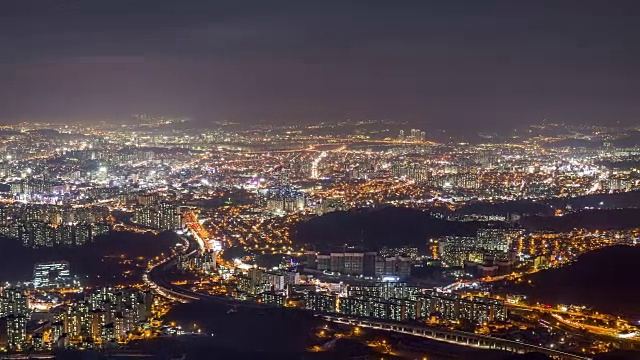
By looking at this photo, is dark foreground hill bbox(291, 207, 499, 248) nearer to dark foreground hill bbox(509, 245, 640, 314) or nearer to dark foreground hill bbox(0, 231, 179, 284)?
dark foreground hill bbox(0, 231, 179, 284)

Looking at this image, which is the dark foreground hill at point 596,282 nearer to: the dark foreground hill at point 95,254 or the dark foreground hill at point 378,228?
the dark foreground hill at point 378,228

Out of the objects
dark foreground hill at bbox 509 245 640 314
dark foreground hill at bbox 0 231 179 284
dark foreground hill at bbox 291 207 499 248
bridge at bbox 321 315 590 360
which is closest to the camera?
bridge at bbox 321 315 590 360

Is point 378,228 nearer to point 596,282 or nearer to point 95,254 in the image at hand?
point 95,254

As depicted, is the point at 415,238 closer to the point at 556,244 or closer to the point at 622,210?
the point at 556,244

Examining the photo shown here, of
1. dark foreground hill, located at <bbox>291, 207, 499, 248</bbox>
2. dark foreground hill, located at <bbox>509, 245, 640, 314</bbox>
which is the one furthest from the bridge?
dark foreground hill, located at <bbox>291, 207, 499, 248</bbox>

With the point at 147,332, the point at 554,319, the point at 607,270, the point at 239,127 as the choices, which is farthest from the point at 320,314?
the point at 239,127

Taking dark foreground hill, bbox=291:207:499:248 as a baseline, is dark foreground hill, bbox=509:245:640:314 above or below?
below

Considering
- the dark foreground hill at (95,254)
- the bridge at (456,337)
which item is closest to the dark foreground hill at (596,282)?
the bridge at (456,337)

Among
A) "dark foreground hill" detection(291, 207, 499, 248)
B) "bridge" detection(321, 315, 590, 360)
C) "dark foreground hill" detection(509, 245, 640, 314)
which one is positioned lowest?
"bridge" detection(321, 315, 590, 360)
